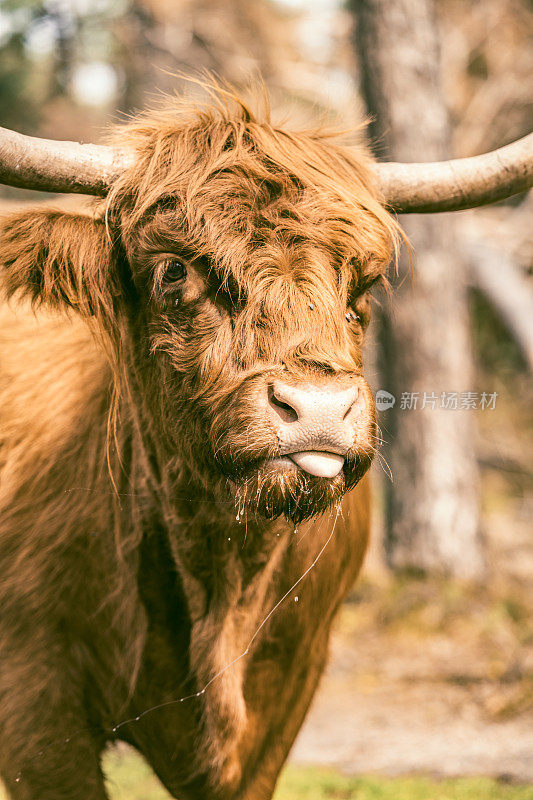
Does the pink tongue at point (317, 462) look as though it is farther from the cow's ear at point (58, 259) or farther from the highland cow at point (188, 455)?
the cow's ear at point (58, 259)

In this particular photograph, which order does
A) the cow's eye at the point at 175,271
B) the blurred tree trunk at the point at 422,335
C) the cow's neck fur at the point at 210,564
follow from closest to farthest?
the cow's eye at the point at 175,271 < the cow's neck fur at the point at 210,564 < the blurred tree trunk at the point at 422,335

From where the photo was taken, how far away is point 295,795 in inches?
176

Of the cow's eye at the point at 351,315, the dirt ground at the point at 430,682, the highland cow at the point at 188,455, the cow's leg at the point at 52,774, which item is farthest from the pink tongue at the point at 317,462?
the dirt ground at the point at 430,682

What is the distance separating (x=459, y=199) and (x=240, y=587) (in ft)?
4.95

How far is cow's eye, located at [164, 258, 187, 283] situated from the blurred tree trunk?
473 cm

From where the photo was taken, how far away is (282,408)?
2092 millimetres

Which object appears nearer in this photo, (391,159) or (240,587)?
(240,587)

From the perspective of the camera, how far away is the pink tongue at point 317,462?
2113mm

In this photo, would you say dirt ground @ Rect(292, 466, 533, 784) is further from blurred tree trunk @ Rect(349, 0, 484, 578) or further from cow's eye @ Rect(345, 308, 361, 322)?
cow's eye @ Rect(345, 308, 361, 322)

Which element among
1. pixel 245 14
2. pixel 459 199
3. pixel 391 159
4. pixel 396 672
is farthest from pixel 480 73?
pixel 459 199

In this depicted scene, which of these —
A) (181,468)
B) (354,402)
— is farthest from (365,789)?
(354,402)

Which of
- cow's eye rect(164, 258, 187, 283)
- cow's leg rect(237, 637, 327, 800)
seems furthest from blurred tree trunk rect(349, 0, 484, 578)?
cow's eye rect(164, 258, 187, 283)

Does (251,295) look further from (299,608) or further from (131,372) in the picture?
(299,608)

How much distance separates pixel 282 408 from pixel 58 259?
1.01 meters
